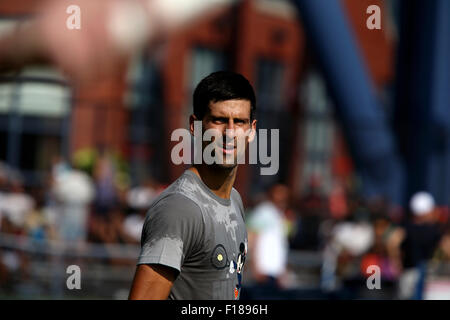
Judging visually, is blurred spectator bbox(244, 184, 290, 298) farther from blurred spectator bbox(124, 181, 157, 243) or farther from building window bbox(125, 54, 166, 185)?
building window bbox(125, 54, 166, 185)

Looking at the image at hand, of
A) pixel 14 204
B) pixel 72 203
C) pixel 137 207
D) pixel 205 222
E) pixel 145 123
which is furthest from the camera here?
pixel 145 123

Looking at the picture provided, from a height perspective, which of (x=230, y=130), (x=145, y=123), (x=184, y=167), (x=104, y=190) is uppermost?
(x=145, y=123)

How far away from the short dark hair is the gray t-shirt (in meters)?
0.27

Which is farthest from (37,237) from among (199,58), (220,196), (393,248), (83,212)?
(199,58)

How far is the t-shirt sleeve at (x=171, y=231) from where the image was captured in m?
2.74

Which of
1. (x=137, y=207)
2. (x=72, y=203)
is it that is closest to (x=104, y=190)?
(x=137, y=207)

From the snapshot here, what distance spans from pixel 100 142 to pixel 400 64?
6326mm

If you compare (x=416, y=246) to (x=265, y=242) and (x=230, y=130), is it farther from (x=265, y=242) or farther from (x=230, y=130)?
(x=230, y=130)

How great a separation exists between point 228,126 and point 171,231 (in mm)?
469

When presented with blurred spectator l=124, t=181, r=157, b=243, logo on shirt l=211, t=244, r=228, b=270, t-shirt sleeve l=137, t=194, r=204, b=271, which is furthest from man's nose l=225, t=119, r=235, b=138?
blurred spectator l=124, t=181, r=157, b=243

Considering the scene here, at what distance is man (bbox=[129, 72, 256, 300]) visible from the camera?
275 cm

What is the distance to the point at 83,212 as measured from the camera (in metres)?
11.9

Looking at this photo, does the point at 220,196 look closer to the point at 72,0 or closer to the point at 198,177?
the point at 198,177

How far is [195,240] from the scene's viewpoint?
9.41 ft
